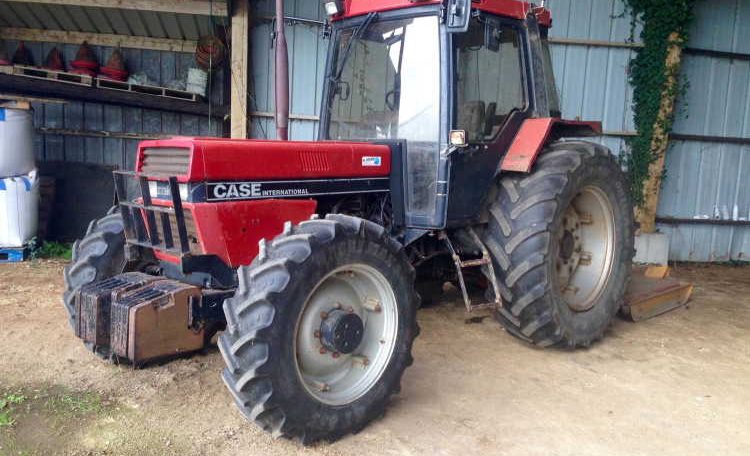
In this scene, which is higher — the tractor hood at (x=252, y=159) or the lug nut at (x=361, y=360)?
the tractor hood at (x=252, y=159)

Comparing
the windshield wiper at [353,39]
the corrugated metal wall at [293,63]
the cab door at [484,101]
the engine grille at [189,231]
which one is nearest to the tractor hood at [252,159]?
the engine grille at [189,231]

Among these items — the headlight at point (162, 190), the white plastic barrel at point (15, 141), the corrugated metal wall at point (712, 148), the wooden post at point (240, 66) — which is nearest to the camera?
the headlight at point (162, 190)

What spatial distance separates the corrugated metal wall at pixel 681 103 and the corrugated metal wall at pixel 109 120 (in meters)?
1.00

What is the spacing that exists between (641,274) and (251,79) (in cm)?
511

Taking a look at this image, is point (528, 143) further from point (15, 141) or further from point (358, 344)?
point (15, 141)

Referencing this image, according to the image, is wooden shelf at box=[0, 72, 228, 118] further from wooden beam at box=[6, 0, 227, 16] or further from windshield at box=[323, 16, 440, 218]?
windshield at box=[323, 16, 440, 218]

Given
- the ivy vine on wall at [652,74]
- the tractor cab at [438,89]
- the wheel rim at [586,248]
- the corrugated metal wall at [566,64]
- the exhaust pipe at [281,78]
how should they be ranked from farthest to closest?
the corrugated metal wall at [566,64] → the ivy vine on wall at [652,74] → the exhaust pipe at [281,78] → the wheel rim at [586,248] → the tractor cab at [438,89]

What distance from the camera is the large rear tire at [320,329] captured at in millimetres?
2631

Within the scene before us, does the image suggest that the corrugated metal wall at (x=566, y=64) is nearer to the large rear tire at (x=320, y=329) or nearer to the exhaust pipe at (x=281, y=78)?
the exhaust pipe at (x=281, y=78)

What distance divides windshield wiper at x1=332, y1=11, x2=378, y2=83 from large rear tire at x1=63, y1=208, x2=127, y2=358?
1.71 meters

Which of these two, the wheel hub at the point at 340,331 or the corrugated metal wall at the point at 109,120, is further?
the corrugated metal wall at the point at 109,120

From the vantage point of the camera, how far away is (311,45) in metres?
7.91

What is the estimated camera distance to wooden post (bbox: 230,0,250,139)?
7316 mm

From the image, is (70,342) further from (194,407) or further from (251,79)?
(251,79)
